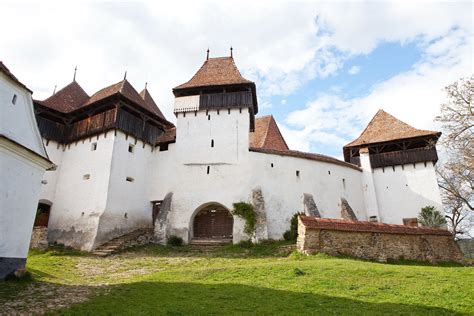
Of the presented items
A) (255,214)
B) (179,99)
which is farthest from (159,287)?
(179,99)

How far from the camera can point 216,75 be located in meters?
19.9

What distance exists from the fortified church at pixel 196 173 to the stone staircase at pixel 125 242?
0.39m

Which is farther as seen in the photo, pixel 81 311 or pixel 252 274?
pixel 252 274

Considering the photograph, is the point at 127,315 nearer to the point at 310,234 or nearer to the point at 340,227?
the point at 310,234

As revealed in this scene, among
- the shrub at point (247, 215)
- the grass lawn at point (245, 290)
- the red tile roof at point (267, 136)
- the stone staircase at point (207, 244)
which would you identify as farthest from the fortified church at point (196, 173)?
the grass lawn at point (245, 290)

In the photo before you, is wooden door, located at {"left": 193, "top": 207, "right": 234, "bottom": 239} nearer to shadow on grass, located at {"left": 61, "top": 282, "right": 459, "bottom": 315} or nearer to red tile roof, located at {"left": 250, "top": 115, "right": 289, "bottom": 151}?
red tile roof, located at {"left": 250, "top": 115, "right": 289, "bottom": 151}

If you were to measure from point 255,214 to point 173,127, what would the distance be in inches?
354

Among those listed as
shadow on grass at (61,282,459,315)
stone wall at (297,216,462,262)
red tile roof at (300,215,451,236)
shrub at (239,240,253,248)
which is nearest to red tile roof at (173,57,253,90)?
shrub at (239,240,253,248)

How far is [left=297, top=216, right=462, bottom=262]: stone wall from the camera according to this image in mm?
12008

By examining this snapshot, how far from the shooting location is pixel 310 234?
12.0m

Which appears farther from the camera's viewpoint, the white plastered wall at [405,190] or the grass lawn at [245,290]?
the white plastered wall at [405,190]

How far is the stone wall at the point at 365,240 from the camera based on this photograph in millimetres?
12008

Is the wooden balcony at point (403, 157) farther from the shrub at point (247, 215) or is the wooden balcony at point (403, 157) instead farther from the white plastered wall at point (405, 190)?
the shrub at point (247, 215)

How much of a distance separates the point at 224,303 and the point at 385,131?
18.5 meters
